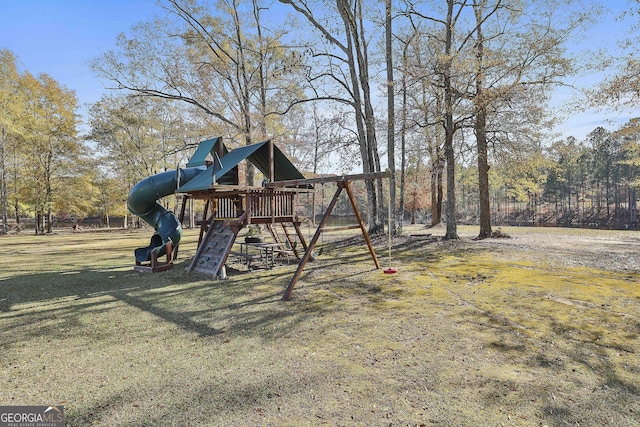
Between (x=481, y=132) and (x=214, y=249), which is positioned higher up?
(x=481, y=132)

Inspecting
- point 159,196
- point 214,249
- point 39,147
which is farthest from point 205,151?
point 39,147

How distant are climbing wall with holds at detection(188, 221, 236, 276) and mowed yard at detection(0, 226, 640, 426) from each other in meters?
0.70

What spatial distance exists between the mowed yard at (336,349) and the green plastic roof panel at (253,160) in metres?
2.62

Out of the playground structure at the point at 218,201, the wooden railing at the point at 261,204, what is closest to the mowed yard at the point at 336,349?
the playground structure at the point at 218,201

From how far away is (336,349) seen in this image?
403cm

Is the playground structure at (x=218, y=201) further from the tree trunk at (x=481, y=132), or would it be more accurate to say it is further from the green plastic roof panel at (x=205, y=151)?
the tree trunk at (x=481, y=132)

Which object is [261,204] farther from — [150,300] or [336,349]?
[336,349]

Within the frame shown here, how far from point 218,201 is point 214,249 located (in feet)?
5.84

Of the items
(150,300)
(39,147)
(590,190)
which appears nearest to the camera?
(150,300)

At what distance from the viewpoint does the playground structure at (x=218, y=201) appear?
8.79 meters

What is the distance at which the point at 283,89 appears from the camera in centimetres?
1828

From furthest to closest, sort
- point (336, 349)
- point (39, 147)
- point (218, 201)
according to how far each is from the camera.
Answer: point (39, 147)
point (218, 201)
point (336, 349)

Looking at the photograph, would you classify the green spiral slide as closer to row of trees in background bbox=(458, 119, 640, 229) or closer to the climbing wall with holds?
the climbing wall with holds

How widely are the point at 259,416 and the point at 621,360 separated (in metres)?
3.79
